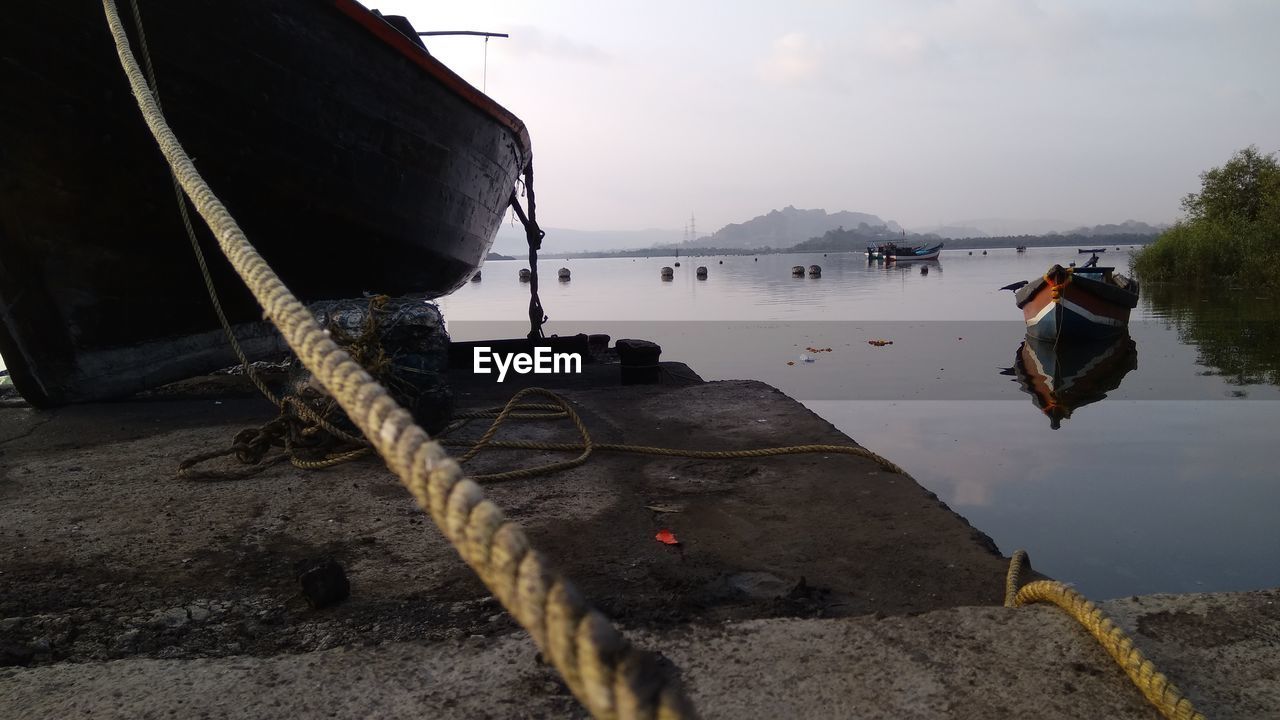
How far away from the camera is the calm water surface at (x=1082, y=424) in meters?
4.71

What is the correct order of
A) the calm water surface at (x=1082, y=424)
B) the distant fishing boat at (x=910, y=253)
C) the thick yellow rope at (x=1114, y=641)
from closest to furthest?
1. the thick yellow rope at (x=1114, y=641)
2. the calm water surface at (x=1082, y=424)
3. the distant fishing boat at (x=910, y=253)

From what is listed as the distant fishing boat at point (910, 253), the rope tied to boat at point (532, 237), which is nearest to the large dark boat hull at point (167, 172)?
the rope tied to boat at point (532, 237)

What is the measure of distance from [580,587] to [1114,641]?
5.43 feet

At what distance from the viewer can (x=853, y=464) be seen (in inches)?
170

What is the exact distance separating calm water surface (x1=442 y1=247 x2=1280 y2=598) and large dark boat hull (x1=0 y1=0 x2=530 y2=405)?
5578mm

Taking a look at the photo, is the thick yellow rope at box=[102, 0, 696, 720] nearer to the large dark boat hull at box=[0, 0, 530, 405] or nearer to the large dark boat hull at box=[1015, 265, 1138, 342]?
the large dark boat hull at box=[0, 0, 530, 405]

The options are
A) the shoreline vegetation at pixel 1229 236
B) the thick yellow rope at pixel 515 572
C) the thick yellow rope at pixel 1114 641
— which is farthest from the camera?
the shoreline vegetation at pixel 1229 236

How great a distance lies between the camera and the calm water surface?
471 centimetres

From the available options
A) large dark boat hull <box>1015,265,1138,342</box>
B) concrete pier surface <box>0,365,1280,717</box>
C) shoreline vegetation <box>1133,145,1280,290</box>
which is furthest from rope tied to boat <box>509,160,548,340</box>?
shoreline vegetation <box>1133,145,1280,290</box>

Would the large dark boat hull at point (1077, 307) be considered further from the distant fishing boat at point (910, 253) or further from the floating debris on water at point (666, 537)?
the distant fishing boat at point (910, 253)

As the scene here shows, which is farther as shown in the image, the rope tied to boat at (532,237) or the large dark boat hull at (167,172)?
the rope tied to boat at (532,237)

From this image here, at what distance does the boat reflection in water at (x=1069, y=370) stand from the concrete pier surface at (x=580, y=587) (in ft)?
20.9

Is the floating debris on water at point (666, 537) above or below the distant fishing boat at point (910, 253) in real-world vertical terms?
below

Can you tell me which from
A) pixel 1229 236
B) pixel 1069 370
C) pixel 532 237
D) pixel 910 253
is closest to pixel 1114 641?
pixel 532 237
